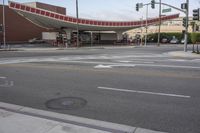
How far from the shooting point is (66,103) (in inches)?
312

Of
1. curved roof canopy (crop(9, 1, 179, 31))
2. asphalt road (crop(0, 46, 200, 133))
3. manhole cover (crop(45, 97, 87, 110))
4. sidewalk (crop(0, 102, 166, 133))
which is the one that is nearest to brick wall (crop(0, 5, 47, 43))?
curved roof canopy (crop(9, 1, 179, 31))

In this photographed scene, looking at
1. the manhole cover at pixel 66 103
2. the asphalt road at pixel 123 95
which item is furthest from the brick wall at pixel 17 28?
the manhole cover at pixel 66 103

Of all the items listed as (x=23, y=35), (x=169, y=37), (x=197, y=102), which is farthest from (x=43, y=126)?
(x=169, y=37)

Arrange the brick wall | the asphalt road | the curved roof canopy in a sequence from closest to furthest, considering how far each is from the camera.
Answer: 1. the asphalt road
2. the curved roof canopy
3. the brick wall

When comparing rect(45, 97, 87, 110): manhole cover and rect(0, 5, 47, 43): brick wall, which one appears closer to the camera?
rect(45, 97, 87, 110): manhole cover

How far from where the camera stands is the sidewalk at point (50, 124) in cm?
559

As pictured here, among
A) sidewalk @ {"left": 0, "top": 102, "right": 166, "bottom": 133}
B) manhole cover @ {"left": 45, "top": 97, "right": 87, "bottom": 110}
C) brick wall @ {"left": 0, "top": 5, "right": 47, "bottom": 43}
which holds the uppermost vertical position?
brick wall @ {"left": 0, "top": 5, "right": 47, "bottom": 43}

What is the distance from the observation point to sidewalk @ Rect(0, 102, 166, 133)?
18.3 ft

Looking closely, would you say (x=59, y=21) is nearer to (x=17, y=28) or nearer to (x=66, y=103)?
(x=17, y=28)

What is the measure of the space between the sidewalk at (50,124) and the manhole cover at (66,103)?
623 millimetres

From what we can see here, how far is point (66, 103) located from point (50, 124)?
205cm

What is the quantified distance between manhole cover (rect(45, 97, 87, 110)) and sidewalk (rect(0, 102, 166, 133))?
62 cm

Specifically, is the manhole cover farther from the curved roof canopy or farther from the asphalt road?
the curved roof canopy

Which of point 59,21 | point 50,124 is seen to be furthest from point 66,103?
point 59,21
